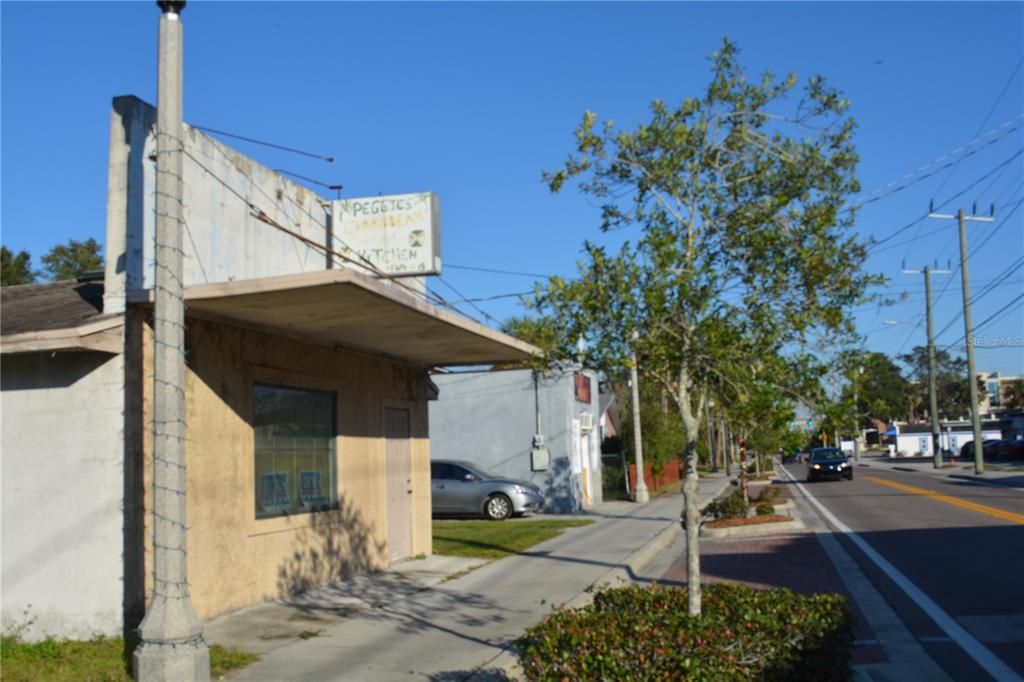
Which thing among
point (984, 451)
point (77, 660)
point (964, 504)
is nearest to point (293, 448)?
point (77, 660)

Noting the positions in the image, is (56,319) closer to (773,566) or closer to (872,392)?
(872,392)

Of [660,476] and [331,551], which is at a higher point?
[331,551]

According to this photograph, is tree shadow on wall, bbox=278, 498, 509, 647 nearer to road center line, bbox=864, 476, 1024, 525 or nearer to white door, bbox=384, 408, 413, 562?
white door, bbox=384, 408, 413, 562

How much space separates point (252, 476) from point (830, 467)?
35.9 m

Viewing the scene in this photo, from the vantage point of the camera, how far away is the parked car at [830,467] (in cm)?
4219

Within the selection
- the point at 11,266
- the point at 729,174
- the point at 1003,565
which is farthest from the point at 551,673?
the point at 11,266

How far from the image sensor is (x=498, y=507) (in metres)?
23.2

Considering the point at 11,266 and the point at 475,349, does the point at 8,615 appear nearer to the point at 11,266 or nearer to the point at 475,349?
the point at 475,349

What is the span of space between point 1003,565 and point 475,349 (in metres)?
7.84

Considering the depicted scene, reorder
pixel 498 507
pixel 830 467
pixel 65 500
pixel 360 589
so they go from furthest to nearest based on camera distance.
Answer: pixel 830 467 < pixel 498 507 < pixel 360 589 < pixel 65 500

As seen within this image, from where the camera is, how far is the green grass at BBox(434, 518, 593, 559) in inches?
645

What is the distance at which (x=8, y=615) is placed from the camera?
8.79 metres

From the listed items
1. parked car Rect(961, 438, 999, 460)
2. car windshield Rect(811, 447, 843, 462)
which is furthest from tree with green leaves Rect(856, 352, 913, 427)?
parked car Rect(961, 438, 999, 460)

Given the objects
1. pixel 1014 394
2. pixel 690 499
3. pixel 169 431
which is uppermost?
pixel 1014 394
